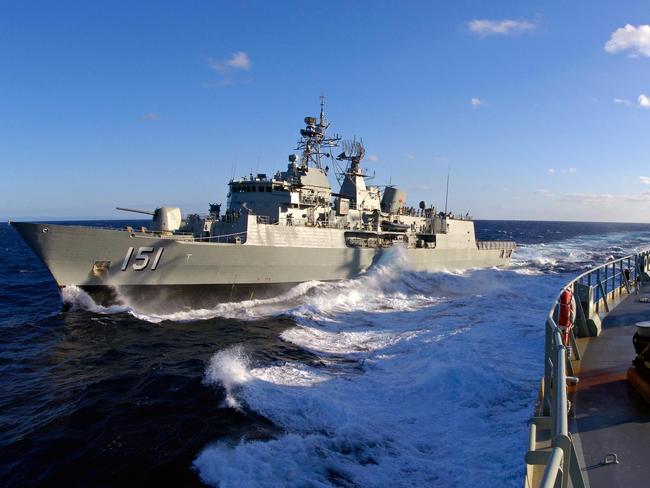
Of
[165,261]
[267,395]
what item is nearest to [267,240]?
[165,261]

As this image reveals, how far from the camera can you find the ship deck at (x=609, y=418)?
11.1 ft

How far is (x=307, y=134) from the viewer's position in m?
25.3

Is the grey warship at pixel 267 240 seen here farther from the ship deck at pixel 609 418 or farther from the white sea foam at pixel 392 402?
the ship deck at pixel 609 418

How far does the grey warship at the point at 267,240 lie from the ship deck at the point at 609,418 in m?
14.0

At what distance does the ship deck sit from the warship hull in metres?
13.8

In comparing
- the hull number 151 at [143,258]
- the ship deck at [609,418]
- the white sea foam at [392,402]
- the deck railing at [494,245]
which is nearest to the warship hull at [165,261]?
the hull number 151 at [143,258]

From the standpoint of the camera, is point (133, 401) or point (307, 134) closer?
point (133, 401)

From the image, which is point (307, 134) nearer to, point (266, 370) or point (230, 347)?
point (230, 347)

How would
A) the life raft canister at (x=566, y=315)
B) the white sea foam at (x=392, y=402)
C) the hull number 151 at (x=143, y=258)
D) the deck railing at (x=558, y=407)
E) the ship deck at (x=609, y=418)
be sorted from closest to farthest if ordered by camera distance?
the deck railing at (x=558, y=407) → the ship deck at (x=609, y=418) → the life raft canister at (x=566, y=315) → the white sea foam at (x=392, y=402) → the hull number 151 at (x=143, y=258)

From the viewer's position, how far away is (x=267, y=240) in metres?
19.1

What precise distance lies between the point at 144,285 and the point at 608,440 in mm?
16152

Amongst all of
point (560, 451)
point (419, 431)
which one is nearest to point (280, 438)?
point (419, 431)

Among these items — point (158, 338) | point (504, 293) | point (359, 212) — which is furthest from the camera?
point (359, 212)

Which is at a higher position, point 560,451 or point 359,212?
point 359,212
